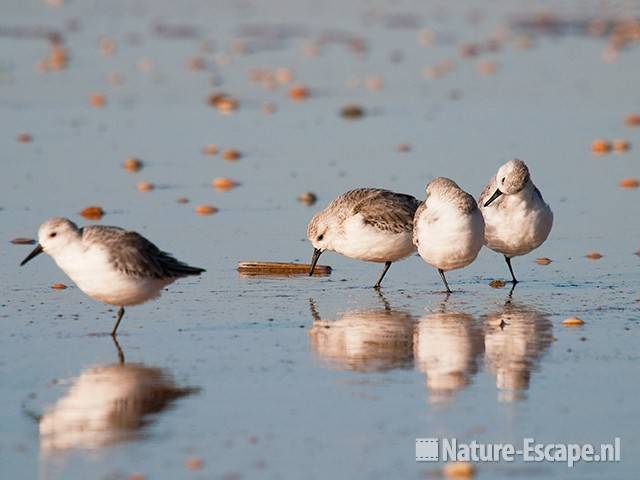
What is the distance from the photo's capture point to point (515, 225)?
1093 centimetres

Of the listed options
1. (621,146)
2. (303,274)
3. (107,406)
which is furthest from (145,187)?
(107,406)

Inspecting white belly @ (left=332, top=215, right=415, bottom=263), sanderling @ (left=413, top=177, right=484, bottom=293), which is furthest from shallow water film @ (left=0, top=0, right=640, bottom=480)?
sanderling @ (left=413, top=177, right=484, bottom=293)

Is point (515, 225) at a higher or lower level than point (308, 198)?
lower

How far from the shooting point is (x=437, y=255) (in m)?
10.4

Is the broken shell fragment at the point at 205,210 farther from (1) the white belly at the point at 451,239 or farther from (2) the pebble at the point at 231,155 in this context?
(1) the white belly at the point at 451,239

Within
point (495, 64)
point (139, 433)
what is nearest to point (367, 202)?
Result: point (139, 433)

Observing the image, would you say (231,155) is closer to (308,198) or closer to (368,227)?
(308,198)

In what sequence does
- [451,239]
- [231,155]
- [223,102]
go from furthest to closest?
1. [223,102]
2. [231,155]
3. [451,239]

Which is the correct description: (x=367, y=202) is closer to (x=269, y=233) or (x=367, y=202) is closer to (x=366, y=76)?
(x=269, y=233)

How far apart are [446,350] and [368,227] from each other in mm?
2339

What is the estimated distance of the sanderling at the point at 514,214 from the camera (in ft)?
35.7

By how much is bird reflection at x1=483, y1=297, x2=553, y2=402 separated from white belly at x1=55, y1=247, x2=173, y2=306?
95.7 inches

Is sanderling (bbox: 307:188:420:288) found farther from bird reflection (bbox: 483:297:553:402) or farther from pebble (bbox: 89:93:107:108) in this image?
pebble (bbox: 89:93:107:108)

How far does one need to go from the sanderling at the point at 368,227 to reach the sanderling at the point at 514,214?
662 mm
